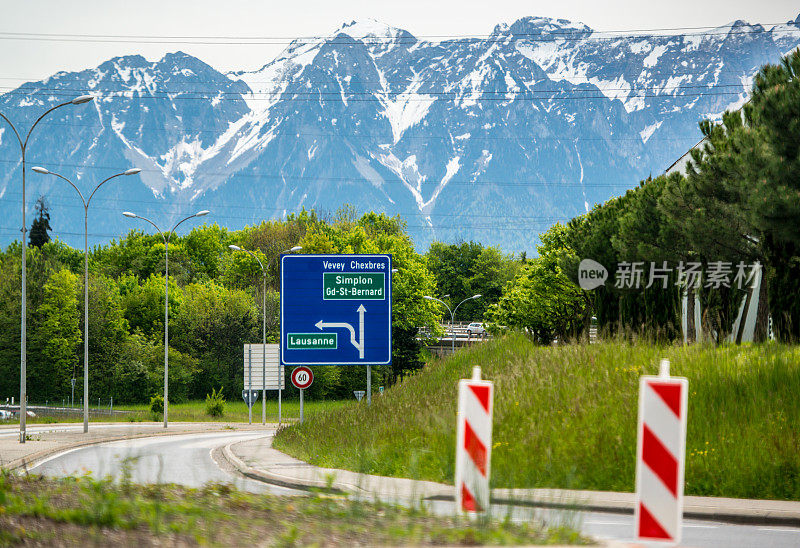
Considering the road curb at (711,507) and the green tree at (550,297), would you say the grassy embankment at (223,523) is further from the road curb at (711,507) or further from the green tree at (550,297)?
the green tree at (550,297)

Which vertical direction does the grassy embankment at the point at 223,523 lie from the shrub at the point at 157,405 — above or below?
above

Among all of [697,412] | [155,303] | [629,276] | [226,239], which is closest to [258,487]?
[697,412]

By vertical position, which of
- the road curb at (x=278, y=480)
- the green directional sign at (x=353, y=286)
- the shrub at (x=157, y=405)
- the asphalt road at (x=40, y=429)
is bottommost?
the shrub at (x=157, y=405)

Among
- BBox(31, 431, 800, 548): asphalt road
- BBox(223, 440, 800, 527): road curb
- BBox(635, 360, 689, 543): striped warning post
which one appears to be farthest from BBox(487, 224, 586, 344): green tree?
→ BBox(635, 360, 689, 543): striped warning post

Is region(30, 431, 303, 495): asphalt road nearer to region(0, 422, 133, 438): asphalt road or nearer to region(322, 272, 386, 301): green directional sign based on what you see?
region(322, 272, 386, 301): green directional sign

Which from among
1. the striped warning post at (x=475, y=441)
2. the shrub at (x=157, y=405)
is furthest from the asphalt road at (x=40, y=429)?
the striped warning post at (x=475, y=441)

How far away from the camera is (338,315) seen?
22.2 meters

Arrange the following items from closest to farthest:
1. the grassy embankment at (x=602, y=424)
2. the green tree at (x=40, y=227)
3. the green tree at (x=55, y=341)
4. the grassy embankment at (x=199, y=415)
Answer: the grassy embankment at (x=602, y=424)
the grassy embankment at (x=199, y=415)
the green tree at (x=55, y=341)
the green tree at (x=40, y=227)

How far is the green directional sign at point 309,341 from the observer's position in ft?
72.4

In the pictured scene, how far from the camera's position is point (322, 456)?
62.5 ft

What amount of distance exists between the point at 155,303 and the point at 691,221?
74.0 meters

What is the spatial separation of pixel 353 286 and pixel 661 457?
16.2m

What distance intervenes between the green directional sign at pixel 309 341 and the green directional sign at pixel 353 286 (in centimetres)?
95

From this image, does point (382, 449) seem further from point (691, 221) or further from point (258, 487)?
point (691, 221)
